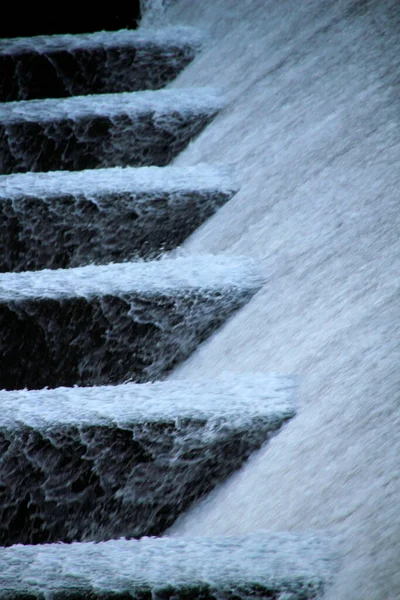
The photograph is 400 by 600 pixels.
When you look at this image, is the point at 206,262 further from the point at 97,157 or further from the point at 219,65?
the point at 219,65

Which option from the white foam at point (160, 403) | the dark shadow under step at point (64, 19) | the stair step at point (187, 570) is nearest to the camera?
the stair step at point (187, 570)

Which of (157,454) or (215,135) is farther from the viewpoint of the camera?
(215,135)

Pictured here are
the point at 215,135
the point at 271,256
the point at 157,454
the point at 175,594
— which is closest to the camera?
the point at 175,594

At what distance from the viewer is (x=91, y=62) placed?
1069 millimetres

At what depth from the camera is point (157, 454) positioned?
0.67m

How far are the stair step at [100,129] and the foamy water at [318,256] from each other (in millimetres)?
43

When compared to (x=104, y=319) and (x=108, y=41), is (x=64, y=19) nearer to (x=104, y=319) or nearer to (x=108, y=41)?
(x=108, y=41)

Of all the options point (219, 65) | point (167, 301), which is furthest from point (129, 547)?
point (219, 65)

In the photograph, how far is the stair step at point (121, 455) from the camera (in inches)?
26.1

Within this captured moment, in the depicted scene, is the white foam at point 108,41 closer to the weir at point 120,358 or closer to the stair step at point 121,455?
the weir at point 120,358

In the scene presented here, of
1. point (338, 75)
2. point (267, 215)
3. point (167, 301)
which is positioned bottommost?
point (167, 301)

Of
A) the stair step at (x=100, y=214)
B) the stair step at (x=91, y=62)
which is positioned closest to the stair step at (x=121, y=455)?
the stair step at (x=100, y=214)

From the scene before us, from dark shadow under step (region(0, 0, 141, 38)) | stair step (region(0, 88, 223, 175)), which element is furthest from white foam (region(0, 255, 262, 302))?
dark shadow under step (region(0, 0, 141, 38))

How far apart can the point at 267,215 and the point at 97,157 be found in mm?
319
